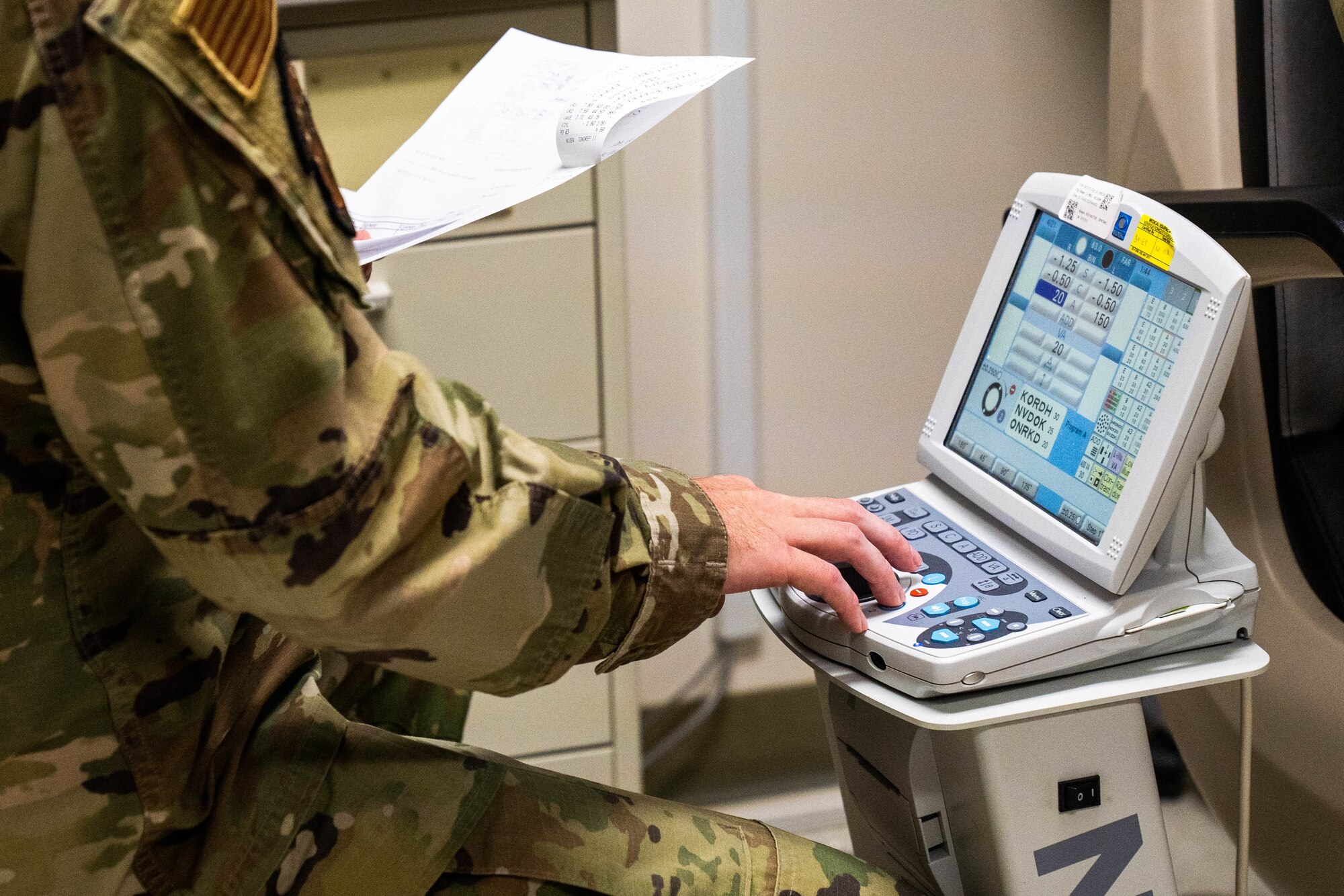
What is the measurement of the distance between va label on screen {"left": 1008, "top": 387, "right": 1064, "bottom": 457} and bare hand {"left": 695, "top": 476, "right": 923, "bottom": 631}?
111mm

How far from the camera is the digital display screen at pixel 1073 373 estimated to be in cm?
71

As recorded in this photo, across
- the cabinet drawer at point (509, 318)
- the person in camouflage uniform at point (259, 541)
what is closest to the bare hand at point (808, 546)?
the person in camouflage uniform at point (259, 541)

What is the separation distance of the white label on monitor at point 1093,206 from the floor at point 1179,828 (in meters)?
0.62

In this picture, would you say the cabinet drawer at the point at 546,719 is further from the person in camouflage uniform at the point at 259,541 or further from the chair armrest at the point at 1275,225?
the chair armrest at the point at 1275,225

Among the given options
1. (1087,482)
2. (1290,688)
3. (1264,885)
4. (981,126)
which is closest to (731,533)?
(1087,482)

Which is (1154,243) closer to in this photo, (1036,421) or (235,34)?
(1036,421)

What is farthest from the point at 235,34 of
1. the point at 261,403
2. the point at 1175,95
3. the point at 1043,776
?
the point at 1175,95

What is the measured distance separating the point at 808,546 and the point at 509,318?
0.60 meters

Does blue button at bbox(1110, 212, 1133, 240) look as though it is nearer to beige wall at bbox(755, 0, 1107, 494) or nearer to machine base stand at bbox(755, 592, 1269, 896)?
machine base stand at bbox(755, 592, 1269, 896)

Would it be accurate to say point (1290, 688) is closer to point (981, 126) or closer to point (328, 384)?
point (981, 126)

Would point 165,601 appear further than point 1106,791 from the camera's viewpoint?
No

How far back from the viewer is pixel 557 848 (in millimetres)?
697

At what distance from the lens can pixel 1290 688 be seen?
1096 millimetres

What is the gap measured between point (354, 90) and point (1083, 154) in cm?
98
